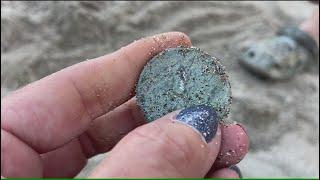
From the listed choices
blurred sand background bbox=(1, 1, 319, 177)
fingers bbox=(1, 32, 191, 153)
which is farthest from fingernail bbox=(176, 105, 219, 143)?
blurred sand background bbox=(1, 1, 319, 177)

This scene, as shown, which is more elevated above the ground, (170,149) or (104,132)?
(170,149)

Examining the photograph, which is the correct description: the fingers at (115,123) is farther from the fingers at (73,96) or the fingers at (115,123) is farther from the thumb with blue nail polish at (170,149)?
the thumb with blue nail polish at (170,149)

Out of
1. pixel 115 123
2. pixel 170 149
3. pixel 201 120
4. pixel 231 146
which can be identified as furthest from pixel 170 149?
pixel 115 123

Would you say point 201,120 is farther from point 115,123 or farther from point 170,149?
point 115,123

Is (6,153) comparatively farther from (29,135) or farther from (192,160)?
(192,160)

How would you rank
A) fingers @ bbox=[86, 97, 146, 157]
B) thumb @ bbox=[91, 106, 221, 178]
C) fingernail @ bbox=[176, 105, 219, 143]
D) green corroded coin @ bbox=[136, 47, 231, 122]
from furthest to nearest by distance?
fingers @ bbox=[86, 97, 146, 157]
green corroded coin @ bbox=[136, 47, 231, 122]
fingernail @ bbox=[176, 105, 219, 143]
thumb @ bbox=[91, 106, 221, 178]

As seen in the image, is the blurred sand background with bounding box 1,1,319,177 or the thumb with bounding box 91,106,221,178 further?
the blurred sand background with bounding box 1,1,319,177

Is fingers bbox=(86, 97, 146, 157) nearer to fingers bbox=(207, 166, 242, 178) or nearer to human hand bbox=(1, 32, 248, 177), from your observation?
human hand bbox=(1, 32, 248, 177)

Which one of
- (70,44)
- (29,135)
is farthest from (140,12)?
(29,135)
